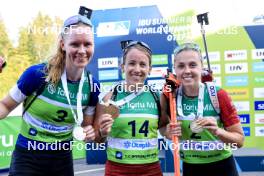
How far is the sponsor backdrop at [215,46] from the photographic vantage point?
799cm

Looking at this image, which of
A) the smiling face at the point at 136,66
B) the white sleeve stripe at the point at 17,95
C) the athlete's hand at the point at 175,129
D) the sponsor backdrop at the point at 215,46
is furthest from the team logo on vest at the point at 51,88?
the sponsor backdrop at the point at 215,46

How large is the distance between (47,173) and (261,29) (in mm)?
6332

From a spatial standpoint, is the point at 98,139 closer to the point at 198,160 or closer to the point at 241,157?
the point at 198,160

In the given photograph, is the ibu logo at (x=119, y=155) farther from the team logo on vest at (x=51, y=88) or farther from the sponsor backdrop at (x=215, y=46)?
the sponsor backdrop at (x=215, y=46)

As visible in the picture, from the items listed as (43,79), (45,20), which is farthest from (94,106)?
Result: (45,20)

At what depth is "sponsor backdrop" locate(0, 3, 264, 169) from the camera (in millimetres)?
7988

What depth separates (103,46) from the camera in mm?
8727

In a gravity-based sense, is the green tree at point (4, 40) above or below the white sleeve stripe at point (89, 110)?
above

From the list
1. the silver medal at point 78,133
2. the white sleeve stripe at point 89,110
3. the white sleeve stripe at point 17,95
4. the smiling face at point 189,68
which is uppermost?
the smiling face at point 189,68

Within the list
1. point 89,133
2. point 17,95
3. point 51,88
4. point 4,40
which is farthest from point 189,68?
point 4,40

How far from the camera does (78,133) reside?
2.89m

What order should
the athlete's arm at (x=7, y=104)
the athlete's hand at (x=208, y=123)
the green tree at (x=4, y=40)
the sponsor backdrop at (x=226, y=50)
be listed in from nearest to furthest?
the athlete's hand at (x=208, y=123) → the athlete's arm at (x=7, y=104) → the sponsor backdrop at (x=226, y=50) → the green tree at (x=4, y=40)

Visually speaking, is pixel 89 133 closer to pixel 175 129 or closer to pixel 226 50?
pixel 175 129

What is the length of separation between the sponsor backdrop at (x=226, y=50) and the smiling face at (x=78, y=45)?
5.02 meters
